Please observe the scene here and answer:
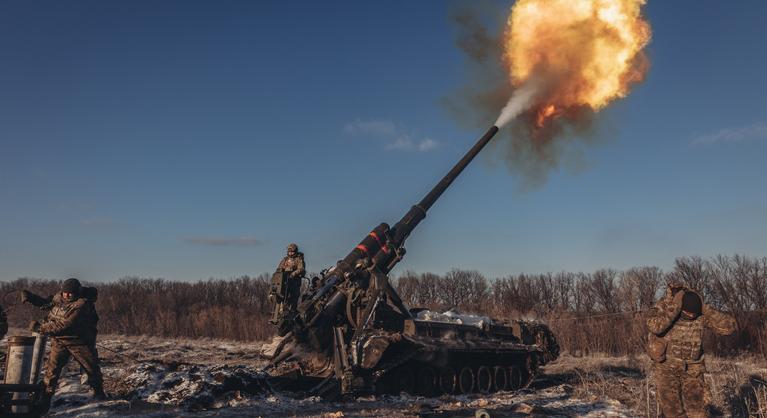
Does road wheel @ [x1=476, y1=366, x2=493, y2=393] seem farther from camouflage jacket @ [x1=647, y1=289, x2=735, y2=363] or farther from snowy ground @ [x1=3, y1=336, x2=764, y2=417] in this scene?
camouflage jacket @ [x1=647, y1=289, x2=735, y2=363]

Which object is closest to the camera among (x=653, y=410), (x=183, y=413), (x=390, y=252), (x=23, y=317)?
(x=183, y=413)

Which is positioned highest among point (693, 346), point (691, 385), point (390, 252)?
point (390, 252)

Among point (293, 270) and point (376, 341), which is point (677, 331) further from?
point (293, 270)

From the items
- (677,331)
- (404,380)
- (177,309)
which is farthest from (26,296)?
(177,309)

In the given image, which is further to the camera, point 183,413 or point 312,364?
point 312,364

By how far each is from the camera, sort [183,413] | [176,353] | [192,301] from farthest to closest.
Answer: [192,301] < [176,353] < [183,413]

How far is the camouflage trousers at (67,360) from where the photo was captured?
9352 mm

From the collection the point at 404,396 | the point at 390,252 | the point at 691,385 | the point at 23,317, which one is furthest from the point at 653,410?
the point at 23,317

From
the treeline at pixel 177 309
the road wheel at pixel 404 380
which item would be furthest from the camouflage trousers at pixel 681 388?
the treeline at pixel 177 309

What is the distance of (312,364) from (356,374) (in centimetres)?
144

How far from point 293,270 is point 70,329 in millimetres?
4673

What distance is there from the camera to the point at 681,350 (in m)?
7.17

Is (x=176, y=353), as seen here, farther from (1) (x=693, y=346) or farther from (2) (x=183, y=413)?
(1) (x=693, y=346)

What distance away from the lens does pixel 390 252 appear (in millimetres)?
13492
